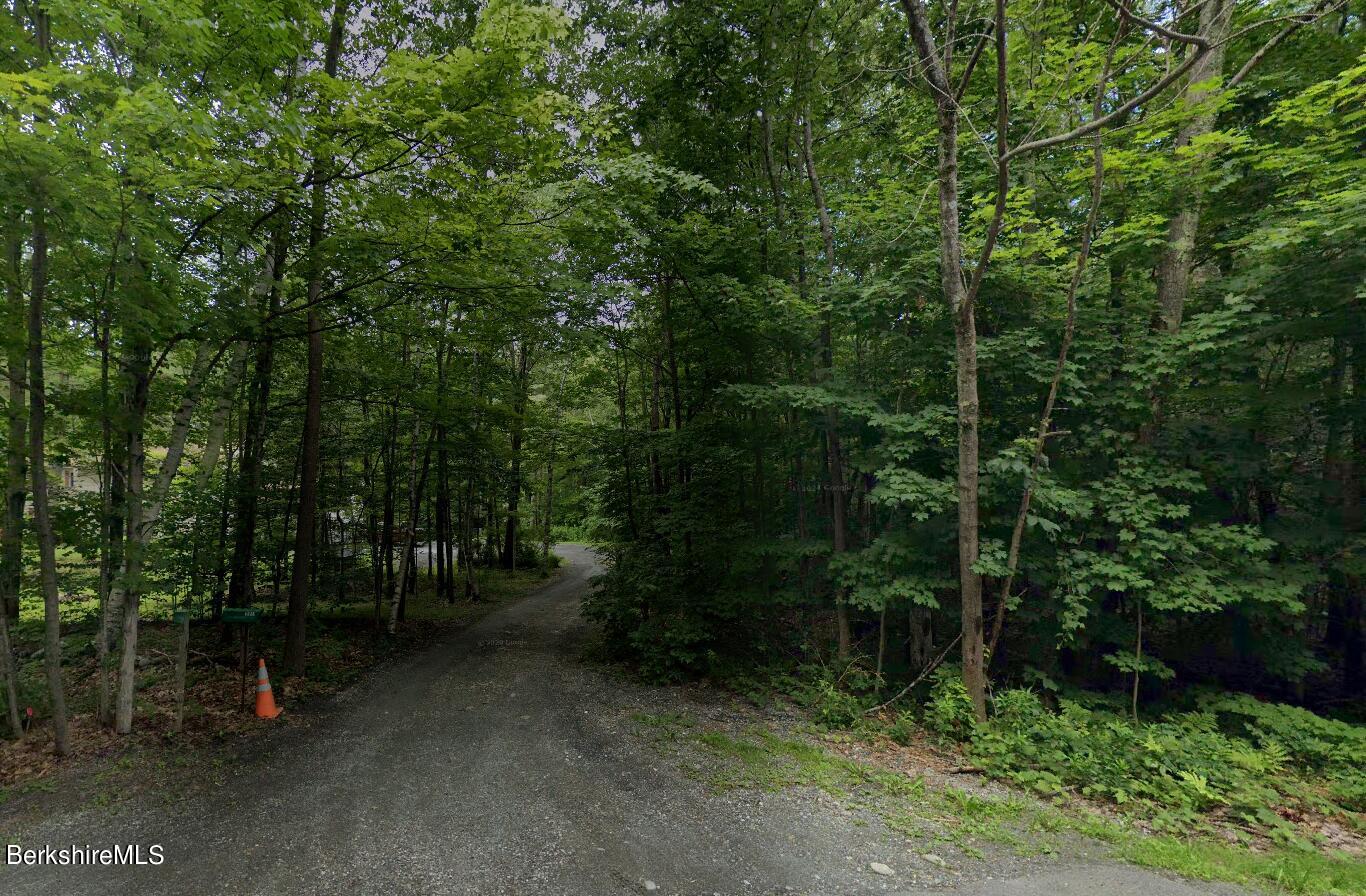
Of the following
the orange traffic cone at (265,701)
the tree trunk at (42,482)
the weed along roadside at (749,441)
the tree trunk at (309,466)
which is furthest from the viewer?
the tree trunk at (309,466)

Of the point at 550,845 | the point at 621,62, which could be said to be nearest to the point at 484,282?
the point at 621,62

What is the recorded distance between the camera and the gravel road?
330cm

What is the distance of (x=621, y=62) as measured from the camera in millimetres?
9047

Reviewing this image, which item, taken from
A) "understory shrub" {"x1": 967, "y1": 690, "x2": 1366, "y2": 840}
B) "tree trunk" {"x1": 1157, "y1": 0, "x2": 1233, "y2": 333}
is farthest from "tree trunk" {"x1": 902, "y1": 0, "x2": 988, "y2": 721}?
"tree trunk" {"x1": 1157, "y1": 0, "x2": 1233, "y2": 333}

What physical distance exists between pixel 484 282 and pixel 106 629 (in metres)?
5.20

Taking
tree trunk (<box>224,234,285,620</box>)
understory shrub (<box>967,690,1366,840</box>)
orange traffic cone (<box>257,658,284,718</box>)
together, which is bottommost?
orange traffic cone (<box>257,658,284,718</box>)

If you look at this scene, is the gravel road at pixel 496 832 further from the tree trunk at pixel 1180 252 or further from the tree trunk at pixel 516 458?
the tree trunk at pixel 516 458

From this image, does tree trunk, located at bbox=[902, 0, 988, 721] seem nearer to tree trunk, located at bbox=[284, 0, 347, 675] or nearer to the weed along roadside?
the weed along roadside

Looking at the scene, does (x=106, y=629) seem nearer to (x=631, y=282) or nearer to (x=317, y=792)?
(x=317, y=792)

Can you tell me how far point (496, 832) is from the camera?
3.86m

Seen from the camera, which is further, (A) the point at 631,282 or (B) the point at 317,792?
(A) the point at 631,282

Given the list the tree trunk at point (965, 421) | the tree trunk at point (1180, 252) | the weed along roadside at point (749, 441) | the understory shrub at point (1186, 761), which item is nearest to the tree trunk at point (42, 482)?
the weed along roadside at point (749, 441)

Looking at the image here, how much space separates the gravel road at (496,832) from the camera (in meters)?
3.30

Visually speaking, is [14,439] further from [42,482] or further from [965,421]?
[965,421]
